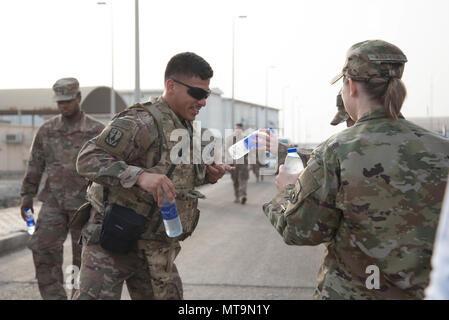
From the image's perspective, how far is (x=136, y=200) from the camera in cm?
306

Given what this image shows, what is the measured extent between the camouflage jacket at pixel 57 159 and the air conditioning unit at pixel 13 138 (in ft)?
70.3

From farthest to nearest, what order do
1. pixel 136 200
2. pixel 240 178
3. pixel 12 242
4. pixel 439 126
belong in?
pixel 439 126 < pixel 240 178 < pixel 12 242 < pixel 136 200

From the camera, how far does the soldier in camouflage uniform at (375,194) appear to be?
6.56ft

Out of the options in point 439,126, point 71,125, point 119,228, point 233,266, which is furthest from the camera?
point 439,126

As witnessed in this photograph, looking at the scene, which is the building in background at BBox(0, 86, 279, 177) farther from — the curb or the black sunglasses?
the black sunglasses

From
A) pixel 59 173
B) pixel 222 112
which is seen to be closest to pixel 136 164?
pixel 59 173

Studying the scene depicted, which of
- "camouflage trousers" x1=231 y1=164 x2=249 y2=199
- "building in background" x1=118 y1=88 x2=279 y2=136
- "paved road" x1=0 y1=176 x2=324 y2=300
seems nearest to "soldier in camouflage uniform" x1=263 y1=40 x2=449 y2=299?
"paved road" x1=0 y1=176 x2=324 y2=300

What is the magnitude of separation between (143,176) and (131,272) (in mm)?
723

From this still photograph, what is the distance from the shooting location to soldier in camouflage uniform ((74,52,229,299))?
9.73 feet

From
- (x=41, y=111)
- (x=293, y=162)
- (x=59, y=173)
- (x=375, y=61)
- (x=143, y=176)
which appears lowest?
(x=41, y=111)

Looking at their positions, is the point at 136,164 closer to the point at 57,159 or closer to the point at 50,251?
the point at 50,251

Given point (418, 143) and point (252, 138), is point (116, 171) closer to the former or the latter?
point (252, 138)

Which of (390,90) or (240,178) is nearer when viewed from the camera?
(390,90)

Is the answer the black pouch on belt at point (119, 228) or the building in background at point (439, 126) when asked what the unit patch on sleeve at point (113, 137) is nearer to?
the black pouch on belt at point (119, 228)
